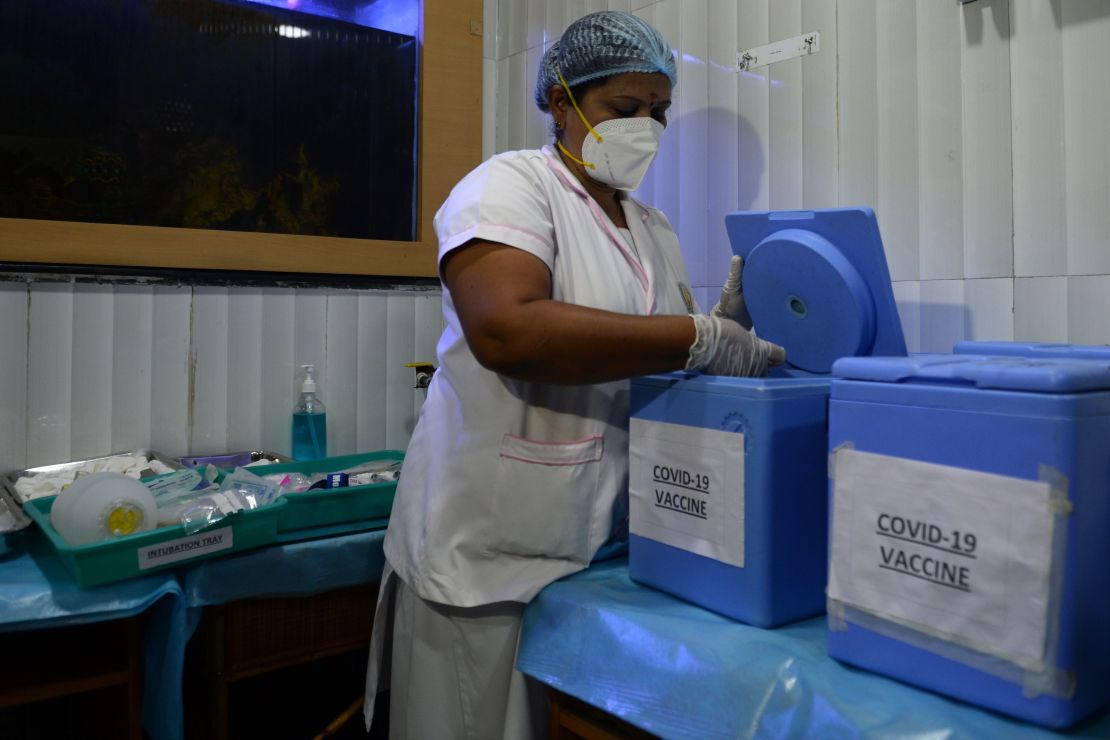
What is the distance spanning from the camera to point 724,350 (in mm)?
1029

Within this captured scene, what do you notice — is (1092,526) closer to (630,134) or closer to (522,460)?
(522,460)

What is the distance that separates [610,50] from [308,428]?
1214 millimetres

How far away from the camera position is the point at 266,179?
Result: 2.04 metres

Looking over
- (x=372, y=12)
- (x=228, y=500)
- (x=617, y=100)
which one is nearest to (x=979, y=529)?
(x=617, y=100)

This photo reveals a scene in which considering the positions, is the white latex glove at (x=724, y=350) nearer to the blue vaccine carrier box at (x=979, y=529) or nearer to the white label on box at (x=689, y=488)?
the white label on box at (x=689, y=488)

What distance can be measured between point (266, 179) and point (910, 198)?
1.54 m

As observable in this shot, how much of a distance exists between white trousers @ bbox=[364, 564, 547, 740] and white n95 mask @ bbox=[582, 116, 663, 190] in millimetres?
700

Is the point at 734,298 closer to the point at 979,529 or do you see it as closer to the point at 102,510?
the point at 979,529

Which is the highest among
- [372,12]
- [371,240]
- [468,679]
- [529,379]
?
[372,12]

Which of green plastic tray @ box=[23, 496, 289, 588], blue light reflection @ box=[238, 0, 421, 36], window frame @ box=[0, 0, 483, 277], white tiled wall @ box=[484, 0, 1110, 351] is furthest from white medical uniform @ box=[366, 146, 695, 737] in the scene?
blue light reflection @ box=[238, 0, 421, 36]

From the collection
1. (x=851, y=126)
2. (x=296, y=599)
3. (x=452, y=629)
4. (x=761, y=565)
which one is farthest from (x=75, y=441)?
(x=851, y=126)

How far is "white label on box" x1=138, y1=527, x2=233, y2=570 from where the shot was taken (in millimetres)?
1276

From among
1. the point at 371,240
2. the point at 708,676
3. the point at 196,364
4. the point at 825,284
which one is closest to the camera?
the point at 708,676

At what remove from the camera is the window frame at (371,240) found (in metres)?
1.73
